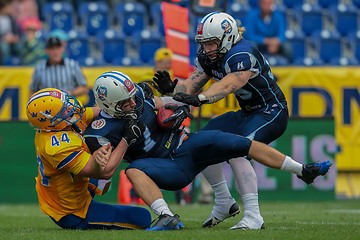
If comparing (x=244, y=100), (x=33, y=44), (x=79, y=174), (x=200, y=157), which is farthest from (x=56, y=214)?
(x=33, y=44)

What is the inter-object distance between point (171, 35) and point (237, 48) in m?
4.47

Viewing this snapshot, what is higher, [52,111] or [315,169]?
[52,111]

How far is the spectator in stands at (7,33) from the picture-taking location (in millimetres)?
14445

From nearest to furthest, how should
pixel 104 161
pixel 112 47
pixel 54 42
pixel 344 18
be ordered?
pixel 104 161, pixel 54 42, pixel 112 47, pixel 344 18

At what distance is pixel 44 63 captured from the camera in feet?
37.9

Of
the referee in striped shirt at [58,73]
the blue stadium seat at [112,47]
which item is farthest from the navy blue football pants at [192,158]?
the blue stadium seat at [112,47]

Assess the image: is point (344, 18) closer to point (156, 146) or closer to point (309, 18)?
point (309, 18)

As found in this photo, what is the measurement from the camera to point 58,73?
37.4ft

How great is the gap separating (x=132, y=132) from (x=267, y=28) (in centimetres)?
766

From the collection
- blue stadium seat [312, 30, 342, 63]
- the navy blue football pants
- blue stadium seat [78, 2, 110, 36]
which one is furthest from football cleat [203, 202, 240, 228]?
blue stadium seat [78, 2, 110, 36]

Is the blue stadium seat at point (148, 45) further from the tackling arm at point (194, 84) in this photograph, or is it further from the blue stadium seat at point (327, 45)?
the tackling arm at point (194, 84)

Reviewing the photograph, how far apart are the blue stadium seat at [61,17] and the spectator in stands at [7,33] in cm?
55

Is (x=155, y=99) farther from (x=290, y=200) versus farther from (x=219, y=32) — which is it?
(x=290, y=200)

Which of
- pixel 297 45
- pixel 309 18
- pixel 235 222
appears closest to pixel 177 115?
pixel 235 222
